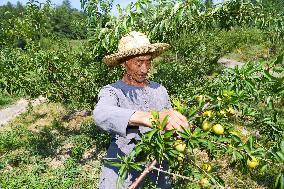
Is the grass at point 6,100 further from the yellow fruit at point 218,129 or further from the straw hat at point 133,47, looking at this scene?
the yellow fruit at point 218,129

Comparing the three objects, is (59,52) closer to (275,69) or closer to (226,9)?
(226,9)

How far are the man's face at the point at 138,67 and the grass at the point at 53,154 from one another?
3683 millimetres

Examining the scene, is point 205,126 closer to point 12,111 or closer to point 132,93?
point 132,93

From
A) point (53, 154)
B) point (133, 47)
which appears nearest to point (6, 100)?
point (53, 154)

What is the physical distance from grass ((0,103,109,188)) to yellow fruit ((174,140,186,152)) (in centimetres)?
437

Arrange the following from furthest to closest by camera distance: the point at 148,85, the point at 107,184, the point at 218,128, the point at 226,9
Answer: the point at 226,9 → the point at 148,85 → the point at 107,184 → the point at 218,128

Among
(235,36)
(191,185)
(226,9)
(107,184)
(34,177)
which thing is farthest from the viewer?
(235,36)

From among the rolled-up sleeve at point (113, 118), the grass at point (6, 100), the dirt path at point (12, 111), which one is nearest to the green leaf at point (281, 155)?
the rolled-up sleeve at point (113, 118)

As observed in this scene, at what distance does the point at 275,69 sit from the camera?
2.06 metres

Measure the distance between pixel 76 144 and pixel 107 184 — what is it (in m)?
5.47

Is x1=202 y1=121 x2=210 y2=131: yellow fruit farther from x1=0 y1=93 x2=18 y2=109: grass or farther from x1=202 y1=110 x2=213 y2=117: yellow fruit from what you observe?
x1=0 y1=93 x2=18 y2=109: grass

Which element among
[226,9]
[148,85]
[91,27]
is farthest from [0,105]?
[148,85]

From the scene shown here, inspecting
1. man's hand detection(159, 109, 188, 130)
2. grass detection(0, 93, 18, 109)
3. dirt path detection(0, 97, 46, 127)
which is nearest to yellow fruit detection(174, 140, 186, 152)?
man's hand detection(159, 109, 188, 130)

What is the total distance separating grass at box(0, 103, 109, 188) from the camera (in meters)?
6.12
